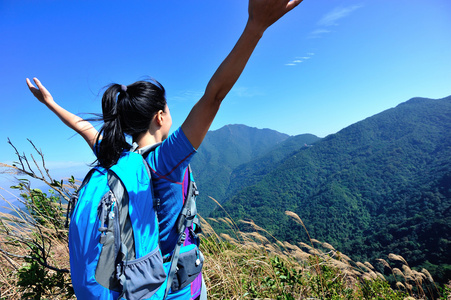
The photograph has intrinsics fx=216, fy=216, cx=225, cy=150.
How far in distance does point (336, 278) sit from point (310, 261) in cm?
28

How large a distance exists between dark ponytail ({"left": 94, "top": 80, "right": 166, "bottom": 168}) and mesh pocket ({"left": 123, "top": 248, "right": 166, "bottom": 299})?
0.42 metres

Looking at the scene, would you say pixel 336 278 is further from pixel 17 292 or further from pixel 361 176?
pixel 361 176

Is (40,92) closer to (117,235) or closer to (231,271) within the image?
(117,235)

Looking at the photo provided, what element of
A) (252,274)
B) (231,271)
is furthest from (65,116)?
(252,274)

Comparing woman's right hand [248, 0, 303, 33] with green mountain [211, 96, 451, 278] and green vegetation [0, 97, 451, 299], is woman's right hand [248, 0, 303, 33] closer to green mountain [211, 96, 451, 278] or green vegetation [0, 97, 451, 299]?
green vegetation [0, 97, 451, 299]

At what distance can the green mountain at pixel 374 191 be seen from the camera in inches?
1444

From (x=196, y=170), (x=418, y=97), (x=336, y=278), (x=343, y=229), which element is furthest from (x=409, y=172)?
(x=196, y=170)

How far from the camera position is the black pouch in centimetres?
102

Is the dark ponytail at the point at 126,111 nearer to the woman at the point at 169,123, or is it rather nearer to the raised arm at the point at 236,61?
the woman at the point at 169,123

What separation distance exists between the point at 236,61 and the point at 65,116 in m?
1.37

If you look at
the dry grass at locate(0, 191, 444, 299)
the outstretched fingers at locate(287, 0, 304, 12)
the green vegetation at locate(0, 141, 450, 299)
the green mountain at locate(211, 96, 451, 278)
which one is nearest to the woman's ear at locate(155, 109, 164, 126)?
the outstretched fingers at locate(287, 0, 304, 12)

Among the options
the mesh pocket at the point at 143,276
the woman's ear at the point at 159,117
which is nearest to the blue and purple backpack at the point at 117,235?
the mesh pocket at the point at 143,276

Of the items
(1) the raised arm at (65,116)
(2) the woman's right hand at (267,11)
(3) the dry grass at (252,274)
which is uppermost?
(1) the raised arm at (65,116)

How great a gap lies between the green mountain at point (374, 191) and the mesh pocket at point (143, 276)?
25.9m
